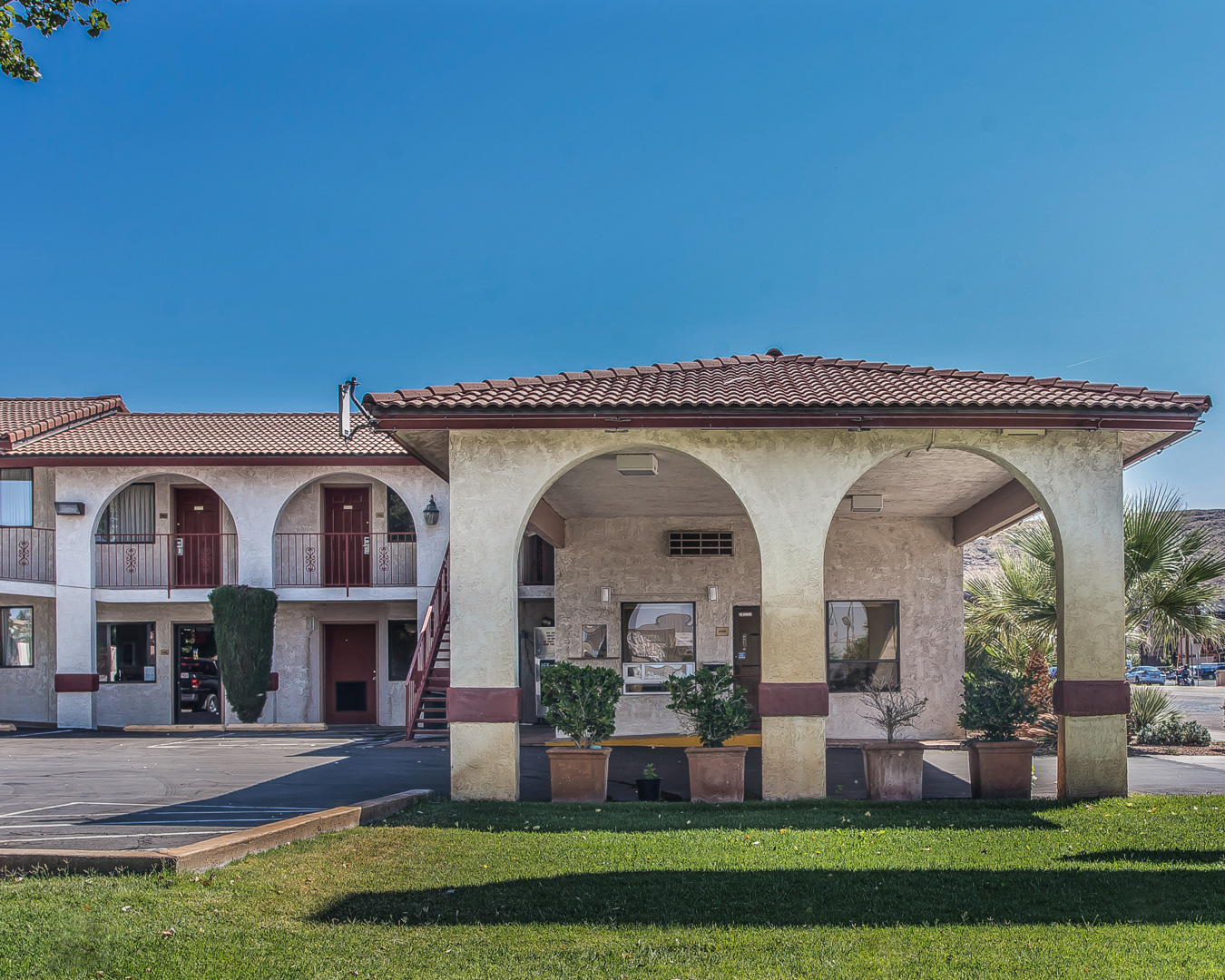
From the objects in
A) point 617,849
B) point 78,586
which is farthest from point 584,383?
point 78,586

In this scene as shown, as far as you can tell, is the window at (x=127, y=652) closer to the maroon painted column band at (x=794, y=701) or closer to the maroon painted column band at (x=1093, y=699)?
the maroon painted column band at (x=794, y=701)

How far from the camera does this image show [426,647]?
20.0m

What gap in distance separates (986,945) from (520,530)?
624 cm

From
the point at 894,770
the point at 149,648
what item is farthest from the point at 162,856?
the point at 149,648

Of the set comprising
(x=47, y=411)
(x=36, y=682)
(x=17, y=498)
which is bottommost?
(x=36, y=682)

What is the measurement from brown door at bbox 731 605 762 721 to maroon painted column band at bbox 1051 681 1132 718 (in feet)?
24.7

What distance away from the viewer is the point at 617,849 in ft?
26.5

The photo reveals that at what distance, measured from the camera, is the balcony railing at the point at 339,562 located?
73.5 ft

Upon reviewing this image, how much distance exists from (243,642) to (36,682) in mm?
5284

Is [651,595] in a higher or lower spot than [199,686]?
higher

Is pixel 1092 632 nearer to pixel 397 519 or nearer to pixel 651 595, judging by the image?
pixel 651 595

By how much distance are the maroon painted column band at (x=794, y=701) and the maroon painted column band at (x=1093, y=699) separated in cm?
247

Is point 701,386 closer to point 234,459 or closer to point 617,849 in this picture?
point 617,849

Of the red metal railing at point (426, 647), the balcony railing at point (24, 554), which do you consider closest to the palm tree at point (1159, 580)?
the red metal railing at point (426, 647)
